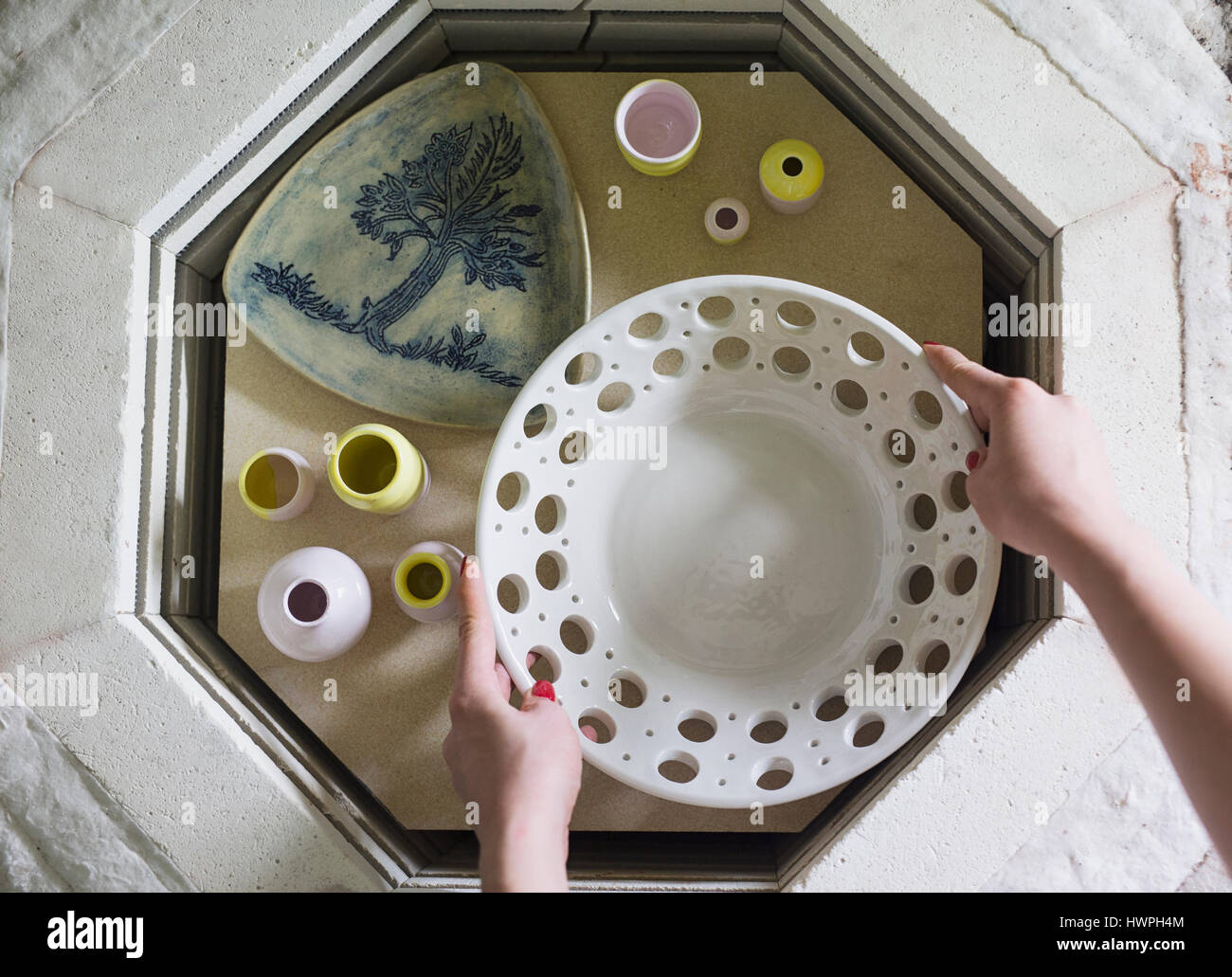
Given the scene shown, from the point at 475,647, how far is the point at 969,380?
73 centimetres

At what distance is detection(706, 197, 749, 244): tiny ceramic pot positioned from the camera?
138cm

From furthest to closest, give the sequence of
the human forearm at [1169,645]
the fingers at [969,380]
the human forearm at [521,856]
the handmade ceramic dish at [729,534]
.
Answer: the handmade ceramic dish at [729,534] → the fingers at [969,380] → the human forearm at [521,856] → the human forearm at [1169,645]

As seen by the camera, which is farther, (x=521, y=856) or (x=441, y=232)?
(x=441, y=232)

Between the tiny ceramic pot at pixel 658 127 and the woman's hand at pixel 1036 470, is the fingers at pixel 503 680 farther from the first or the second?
the tiny ceramic pot at pixel 658 127

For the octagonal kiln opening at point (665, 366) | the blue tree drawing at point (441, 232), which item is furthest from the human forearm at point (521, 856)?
the blue tree drawing at point (441, 232)

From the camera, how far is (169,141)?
4.22ft

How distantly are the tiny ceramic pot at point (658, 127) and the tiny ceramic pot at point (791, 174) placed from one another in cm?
12

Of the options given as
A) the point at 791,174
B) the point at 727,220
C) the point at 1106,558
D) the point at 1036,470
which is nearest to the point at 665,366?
the point at 727,220

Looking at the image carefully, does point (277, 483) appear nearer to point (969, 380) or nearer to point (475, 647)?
point (475, 647)

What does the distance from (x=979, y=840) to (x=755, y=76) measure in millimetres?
1186

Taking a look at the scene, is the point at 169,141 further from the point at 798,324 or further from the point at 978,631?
the point at 978,631

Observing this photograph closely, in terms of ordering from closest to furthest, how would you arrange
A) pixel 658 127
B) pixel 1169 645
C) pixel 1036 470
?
pixel 1169 645
pixel 1036 470
pixel 658 127

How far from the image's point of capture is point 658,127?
1.45 meters

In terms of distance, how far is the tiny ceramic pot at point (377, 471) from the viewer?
127 centimetres
